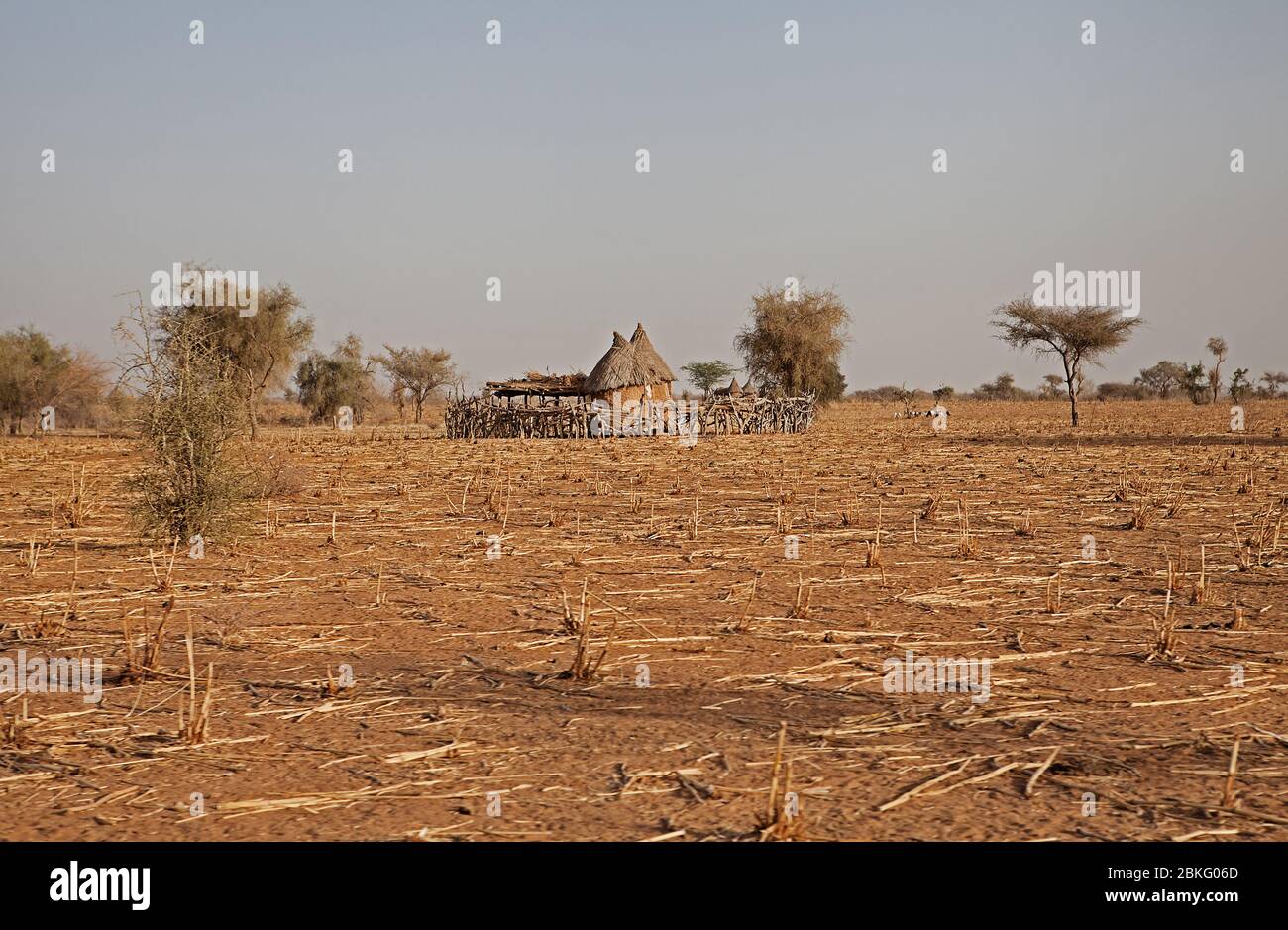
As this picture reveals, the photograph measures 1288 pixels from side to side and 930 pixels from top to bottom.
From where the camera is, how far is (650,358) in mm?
38219

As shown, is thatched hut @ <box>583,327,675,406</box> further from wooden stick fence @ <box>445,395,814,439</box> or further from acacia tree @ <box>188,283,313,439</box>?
acacia tree @ <box>188,283,313,439</box>

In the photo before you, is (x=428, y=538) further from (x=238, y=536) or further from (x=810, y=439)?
(x=810, y=439)

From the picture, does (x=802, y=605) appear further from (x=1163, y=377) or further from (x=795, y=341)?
(x=1163, y=377)

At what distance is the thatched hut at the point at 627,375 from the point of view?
1449 inches

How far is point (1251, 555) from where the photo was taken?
9.15m

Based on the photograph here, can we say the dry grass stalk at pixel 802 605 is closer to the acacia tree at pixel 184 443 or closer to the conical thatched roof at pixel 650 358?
the acacia tree at pixel 184 443

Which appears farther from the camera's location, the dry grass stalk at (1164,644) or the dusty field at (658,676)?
the dry grass stalk at (1164,644)

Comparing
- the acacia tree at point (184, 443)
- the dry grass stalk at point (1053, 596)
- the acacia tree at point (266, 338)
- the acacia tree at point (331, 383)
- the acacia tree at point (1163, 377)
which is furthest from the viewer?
the acacia tree at point (1163, 377)

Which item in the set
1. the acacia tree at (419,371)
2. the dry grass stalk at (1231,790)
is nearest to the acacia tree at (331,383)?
the acacia tree at (419,371)

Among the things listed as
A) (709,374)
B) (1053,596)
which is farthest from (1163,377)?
(1053,596)

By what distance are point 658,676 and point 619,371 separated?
31.6 metres

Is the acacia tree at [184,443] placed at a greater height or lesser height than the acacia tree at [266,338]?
lesser
